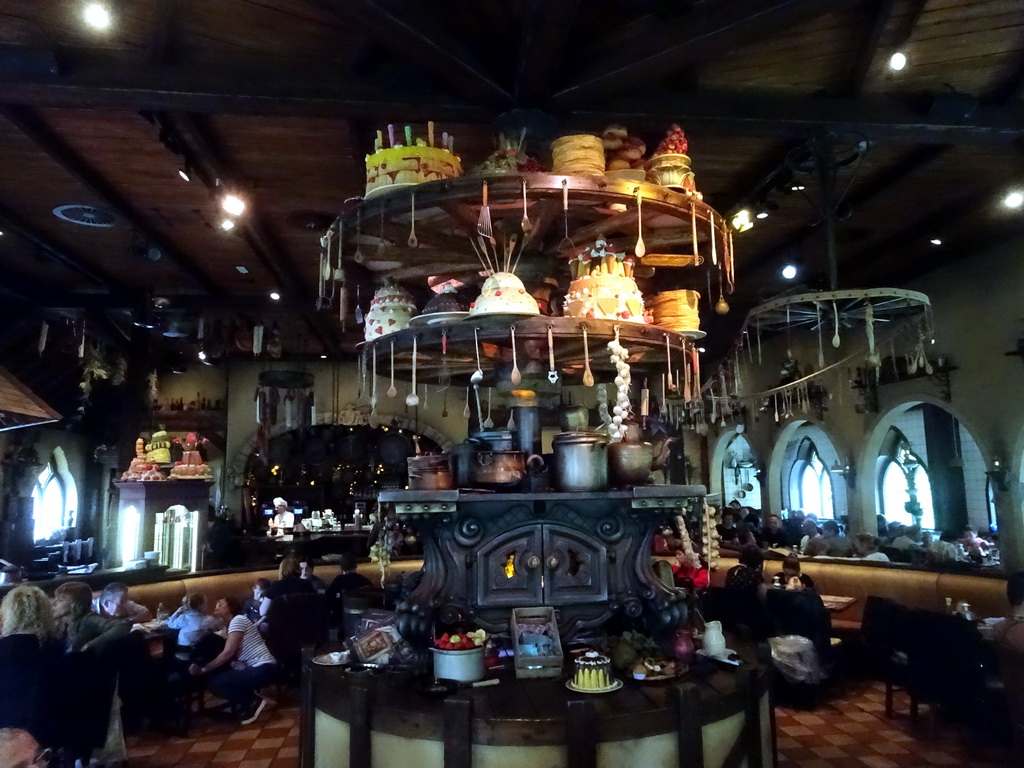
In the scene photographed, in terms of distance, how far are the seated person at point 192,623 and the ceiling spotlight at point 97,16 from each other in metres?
4.19

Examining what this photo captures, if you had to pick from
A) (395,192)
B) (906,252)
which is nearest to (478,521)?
(395,192)

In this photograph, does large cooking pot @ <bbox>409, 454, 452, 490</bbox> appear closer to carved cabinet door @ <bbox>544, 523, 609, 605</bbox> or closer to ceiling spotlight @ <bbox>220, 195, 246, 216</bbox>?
carved cabinet door @ <bbox>544, 523, 609, 605</bbox>

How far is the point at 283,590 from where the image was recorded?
258 inches

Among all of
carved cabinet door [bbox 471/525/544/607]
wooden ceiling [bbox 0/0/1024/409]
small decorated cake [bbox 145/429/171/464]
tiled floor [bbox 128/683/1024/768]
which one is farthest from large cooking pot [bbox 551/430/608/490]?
small decorated cake [bbox 145/429/171/464]

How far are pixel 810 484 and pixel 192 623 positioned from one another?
563 inches

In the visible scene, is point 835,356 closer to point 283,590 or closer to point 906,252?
point 906,252

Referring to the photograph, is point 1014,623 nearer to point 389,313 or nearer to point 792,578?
point 792,578

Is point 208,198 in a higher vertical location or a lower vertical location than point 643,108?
higher

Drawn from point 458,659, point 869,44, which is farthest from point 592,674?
point 869,44

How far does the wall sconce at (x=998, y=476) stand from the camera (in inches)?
312

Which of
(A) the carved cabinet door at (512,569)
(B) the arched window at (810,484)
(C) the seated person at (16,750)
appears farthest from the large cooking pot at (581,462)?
(B) the arched window at (810,484)

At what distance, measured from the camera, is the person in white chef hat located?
1247 centimetres

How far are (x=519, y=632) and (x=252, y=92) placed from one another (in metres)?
3.23

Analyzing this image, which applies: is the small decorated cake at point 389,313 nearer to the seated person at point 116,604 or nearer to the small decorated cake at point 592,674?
the small decorated cake at point 592,674
